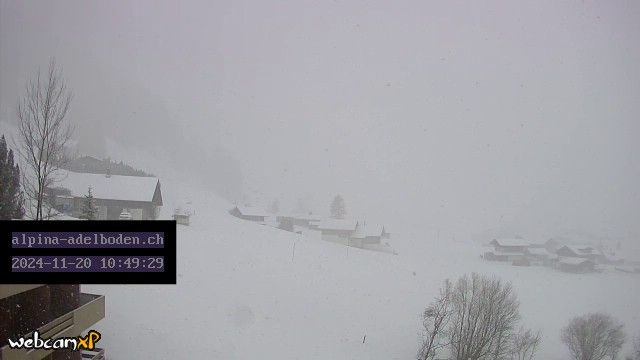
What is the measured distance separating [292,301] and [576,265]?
56060 millimetres

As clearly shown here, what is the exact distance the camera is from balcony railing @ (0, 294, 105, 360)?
7.20m

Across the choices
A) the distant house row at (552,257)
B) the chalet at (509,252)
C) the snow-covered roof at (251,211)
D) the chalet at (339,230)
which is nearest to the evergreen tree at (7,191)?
the chalet at (339,230)

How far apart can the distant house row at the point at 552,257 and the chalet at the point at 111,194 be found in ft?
189

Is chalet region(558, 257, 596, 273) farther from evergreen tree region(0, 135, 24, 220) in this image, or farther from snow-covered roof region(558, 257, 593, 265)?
evergreen tree region(0, 135, 24, 220)

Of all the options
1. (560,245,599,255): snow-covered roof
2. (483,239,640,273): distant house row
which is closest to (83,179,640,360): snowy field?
(483,239,640,273): distant house row

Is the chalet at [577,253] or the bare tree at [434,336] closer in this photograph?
the bare tree at [434,336]

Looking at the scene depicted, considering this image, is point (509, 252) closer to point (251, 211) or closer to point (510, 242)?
point (510, 242)

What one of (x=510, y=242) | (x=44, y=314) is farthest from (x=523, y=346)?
(x=510, y=242)

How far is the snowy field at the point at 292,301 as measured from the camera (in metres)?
21.9

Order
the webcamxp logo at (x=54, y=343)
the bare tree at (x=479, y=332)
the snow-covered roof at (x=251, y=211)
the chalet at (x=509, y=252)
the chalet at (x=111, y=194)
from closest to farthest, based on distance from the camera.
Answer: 1. the webcamxp logo at (x=54, y=343)
2. the bare tree at (x=479, y=332)
3. the chalet at (x=111, y=194)
4. the chalet at (x=509, y=252)
5. the snow-covered roof at (x=251, y=211)

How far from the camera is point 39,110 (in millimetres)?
13211

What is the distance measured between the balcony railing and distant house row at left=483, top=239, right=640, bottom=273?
208 ft

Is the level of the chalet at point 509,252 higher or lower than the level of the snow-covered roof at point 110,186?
lower

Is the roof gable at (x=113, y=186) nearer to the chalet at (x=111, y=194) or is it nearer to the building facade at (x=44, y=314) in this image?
the chalet at (x=111, y=194)
